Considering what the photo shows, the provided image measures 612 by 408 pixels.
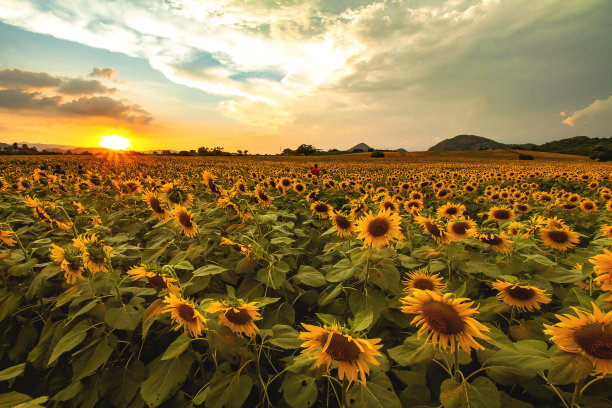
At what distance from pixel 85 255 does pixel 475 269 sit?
3.21 meters

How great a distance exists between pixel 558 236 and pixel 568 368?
8.60 ft

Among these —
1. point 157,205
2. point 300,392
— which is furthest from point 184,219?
point 300,392

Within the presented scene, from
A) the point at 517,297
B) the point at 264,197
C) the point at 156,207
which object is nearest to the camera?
the point at 517,297

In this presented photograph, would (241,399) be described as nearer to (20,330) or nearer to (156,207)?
(20,330)

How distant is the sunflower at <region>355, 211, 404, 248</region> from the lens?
2.44m

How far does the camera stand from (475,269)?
2.41m

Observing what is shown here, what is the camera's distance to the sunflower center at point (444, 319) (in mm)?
1374

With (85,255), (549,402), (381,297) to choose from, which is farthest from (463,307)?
(85,255)

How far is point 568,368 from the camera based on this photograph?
1215mm

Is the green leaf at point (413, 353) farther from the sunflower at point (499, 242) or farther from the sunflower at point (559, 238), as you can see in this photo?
the sunflower at point (559, 238)

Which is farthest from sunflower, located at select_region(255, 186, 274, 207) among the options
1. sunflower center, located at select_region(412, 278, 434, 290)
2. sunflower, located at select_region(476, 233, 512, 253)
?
sunflower, located at select_region(476, 233, 512, 253)

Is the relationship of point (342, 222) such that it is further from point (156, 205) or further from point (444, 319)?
point (156, 205)


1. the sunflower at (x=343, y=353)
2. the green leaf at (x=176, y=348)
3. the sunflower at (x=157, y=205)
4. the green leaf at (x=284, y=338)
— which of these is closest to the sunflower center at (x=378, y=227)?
the green leaf at (x=284, y=338)

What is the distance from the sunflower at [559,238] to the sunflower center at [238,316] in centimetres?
344
